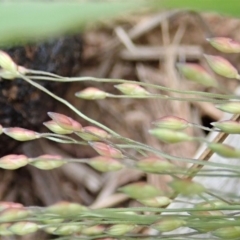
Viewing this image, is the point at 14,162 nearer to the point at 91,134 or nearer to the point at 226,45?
the point at 91,134

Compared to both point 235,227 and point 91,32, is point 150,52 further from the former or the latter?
point 235,227

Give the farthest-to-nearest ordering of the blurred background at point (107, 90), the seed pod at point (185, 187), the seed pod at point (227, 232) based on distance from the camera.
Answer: the blurred background at point (107, 90), the seed pod at point (227, 232), the seed pod at point (185, 187)

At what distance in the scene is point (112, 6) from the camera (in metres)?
0.17

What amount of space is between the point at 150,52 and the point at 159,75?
0.17ft

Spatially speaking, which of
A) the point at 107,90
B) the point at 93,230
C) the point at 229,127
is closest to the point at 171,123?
the point at 229,127

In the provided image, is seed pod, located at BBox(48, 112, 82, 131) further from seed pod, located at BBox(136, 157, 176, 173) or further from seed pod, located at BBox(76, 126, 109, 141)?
seed pod, located at BBox(136, 157, 176, 173)

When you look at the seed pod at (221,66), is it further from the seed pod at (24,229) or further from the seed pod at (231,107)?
the seed pod at (24,229)

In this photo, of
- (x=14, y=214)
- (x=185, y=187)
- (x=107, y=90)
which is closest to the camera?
(x=185, y=187)

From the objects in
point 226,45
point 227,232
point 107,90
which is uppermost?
point 107,90

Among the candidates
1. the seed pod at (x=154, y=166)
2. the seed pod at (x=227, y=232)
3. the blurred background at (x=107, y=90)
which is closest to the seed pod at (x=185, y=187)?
the seed pod at (x=154, y=166)

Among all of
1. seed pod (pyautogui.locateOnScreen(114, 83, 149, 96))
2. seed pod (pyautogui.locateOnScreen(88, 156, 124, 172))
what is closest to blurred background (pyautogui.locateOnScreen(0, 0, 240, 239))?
seed pod (pyautogui.locateOnScreen(114, 83, 149, 96))

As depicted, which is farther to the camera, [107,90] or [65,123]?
[107,90]

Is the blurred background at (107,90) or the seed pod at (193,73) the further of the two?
the blurred background at (107,90)

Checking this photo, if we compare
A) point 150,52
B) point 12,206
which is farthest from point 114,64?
point 12,206
